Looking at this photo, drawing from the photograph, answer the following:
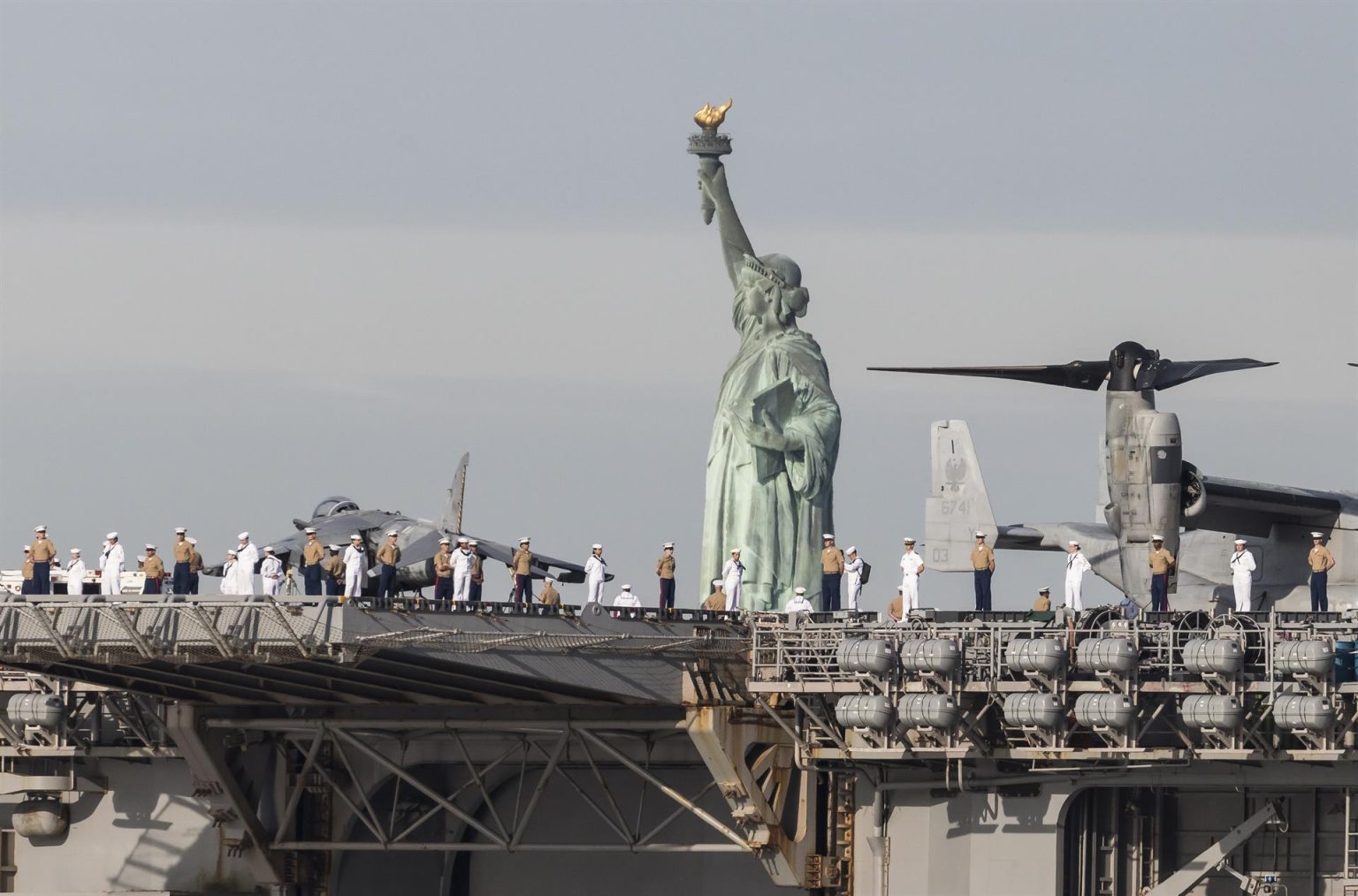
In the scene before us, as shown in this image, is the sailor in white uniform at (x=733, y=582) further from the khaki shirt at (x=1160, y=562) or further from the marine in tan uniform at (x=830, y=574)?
the khaki shirt at (x=1160, y=562)

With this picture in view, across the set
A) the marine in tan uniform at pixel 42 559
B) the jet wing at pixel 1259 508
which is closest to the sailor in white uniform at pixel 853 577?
the jet wing at pixel 1259 508

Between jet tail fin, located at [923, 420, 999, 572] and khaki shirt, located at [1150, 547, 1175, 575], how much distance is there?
31.1ft

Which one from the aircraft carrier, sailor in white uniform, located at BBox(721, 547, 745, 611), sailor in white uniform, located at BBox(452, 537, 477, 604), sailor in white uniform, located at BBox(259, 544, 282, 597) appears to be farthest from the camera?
sailor in white uniform, located at BBox(721, 547, 745, 611)

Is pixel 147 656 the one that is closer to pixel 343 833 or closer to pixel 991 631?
pixel 343 833

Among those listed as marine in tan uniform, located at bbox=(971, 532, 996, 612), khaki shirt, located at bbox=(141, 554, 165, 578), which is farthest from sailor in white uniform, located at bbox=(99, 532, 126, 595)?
marine in tan uniform, located at bbox=(971, 532, 996, 612)

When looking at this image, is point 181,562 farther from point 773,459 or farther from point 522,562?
point 773,459

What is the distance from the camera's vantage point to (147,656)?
45.8 meters

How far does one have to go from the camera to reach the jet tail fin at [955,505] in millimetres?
60969

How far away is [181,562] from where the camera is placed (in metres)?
51.6

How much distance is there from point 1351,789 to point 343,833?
21085 millimetres

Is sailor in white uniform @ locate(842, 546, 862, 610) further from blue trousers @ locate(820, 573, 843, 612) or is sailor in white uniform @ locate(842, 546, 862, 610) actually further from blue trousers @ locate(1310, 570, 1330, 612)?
blue trousers @ locate(1310, 570, 1330, 612)

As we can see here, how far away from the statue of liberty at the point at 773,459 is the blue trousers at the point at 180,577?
22.0 meters

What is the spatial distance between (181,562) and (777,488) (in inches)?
935

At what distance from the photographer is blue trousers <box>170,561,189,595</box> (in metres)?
51.5
